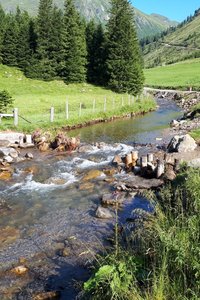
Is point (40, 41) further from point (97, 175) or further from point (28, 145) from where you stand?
point (97, 175)

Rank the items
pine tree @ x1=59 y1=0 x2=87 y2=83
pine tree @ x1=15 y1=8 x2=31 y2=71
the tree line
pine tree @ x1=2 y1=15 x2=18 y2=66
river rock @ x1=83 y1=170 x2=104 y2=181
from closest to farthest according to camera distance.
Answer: river rock @ x1=83 y1=170 x2=104 y2=181
the tree line
pine tree @ x1=59 y1=0 x2=87 y2=83
pine tree @ x1=15 y1=8 x2=31 y2=71
pine tree @ x1=2 y1=15 x2=18 y2=66

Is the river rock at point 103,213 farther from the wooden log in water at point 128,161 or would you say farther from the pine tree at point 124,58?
the pine tree at point 124,58

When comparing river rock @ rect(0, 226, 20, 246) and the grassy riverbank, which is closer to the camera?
the grassy riverbank

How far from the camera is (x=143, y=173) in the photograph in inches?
803

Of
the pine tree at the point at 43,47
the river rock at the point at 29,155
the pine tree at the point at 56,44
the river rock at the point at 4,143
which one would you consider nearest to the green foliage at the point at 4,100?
the river rock at the point at 4,143

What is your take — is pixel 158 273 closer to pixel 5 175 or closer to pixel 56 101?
pixel 5 175

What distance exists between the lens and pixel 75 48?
6462cm

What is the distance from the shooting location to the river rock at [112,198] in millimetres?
16422

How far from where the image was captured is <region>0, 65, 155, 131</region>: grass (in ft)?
116

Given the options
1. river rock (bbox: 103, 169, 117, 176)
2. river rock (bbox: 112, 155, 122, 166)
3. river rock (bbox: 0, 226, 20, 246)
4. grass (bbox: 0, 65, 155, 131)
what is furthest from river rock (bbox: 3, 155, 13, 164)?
river rock (bbox: 0, 226, 20, 246)

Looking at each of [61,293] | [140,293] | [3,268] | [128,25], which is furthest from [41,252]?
[128,25]

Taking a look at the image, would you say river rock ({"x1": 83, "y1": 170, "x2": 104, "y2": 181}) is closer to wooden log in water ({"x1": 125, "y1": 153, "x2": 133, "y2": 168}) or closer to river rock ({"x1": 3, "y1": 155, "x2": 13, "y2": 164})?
wooden log in water ({"x1": 125, "y1": 153, "x2": 133, "y2": 168})

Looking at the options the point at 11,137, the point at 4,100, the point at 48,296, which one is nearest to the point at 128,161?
the point at 11,137

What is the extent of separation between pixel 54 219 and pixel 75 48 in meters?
53.8
